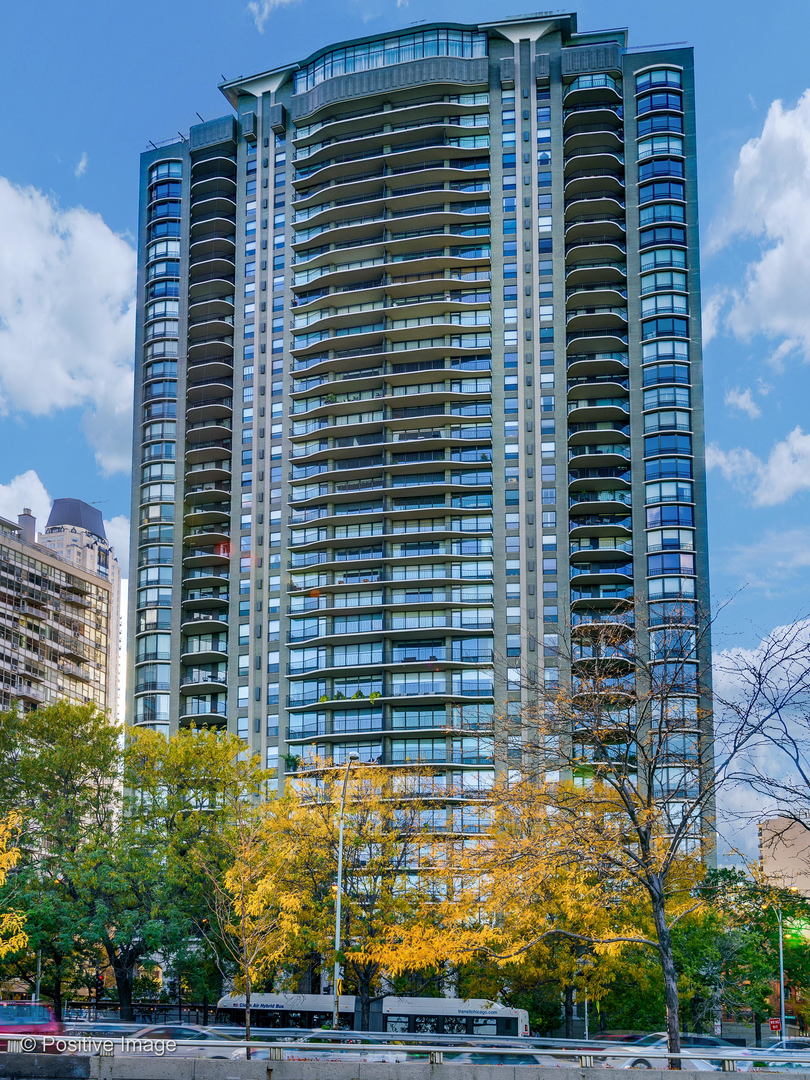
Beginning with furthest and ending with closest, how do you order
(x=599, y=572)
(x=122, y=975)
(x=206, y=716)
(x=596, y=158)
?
(x=596, y=158) → (x=206, y=716) → (x=599, y=572) → (x=122, y=975)

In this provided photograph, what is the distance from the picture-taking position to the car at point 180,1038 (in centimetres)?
2855

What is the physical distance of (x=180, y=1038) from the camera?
32.4 metres

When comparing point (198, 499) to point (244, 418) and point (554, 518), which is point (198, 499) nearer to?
point (244, 418)

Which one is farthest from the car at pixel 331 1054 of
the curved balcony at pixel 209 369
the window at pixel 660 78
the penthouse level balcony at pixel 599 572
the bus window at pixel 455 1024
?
the window at pixel 660 78

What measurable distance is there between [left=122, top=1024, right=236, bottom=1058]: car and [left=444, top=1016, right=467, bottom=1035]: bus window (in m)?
25.1

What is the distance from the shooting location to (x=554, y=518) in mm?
111438

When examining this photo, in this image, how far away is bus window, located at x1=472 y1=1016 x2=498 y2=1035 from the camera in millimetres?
58947

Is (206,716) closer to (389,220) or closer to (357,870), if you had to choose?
(389,220)

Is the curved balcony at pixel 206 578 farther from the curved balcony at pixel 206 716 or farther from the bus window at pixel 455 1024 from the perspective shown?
the bus window at pixel 455 1024

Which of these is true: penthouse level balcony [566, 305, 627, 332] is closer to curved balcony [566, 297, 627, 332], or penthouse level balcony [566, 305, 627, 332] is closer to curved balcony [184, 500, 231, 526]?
curved balcony [566, 297, 627, 332]

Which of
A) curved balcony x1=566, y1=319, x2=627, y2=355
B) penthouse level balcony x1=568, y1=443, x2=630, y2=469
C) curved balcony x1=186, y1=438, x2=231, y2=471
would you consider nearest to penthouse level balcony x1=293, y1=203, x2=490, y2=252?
curved balcony x1=566, y1=319, x2=627, y2=355

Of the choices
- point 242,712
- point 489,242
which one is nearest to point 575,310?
point 489,242

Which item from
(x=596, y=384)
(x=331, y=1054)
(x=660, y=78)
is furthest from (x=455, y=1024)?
(x=660, y=78)

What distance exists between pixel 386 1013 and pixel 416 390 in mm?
68588
